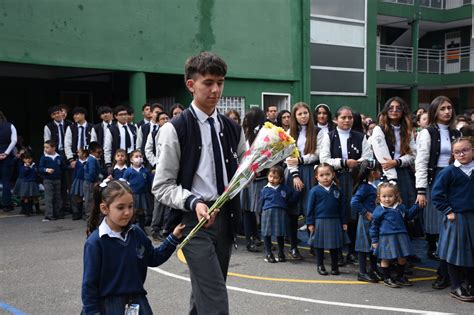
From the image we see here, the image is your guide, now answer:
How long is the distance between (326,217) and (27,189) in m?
6.83

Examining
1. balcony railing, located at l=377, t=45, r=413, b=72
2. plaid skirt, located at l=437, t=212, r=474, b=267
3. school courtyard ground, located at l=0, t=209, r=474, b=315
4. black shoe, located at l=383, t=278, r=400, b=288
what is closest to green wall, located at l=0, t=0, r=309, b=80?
school courtyard ground, located at l=0, t=209, r=474, b=315

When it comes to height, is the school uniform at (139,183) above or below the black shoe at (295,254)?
above

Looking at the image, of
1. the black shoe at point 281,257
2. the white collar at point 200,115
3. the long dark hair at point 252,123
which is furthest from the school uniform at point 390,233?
the white collar at point 200,115

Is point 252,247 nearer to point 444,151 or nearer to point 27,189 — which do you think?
point 444,151

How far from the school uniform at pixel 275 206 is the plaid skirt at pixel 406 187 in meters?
1.33

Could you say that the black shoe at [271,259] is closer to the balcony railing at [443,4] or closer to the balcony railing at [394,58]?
the balcony railing at [394,58]

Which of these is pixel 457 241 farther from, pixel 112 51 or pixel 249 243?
pixel 112 51

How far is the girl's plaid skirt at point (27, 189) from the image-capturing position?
1059 cm

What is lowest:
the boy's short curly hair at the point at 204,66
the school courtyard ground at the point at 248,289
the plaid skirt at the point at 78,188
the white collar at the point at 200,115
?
the school courtyard ground at the point at 248,289

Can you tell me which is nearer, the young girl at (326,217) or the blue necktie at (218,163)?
the blue necktie at (218,163)

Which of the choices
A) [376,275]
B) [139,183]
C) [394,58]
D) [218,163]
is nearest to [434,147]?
[376,275]

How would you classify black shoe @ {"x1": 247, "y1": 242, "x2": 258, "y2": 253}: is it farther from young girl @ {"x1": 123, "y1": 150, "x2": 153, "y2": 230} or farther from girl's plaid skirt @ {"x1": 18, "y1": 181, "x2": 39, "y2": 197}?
girl's plaid skirt @ {"x1": 18, "y1": 181, "x2": 39, "y2": 197}

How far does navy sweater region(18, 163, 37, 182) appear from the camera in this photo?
34.7ft

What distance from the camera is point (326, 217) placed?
20.4 ft
